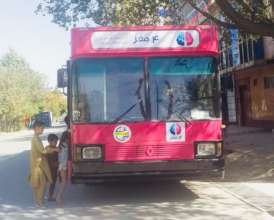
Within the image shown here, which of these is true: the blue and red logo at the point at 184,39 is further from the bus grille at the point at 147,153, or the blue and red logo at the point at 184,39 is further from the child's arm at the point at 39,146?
the child's arm at the point at 39,146

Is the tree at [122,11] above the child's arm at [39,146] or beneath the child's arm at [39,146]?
above

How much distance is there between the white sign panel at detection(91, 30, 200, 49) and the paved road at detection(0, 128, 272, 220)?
2.72m

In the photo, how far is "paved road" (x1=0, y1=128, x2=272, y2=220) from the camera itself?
344 inches

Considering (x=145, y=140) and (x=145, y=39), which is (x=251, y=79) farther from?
(x=145, y=140)

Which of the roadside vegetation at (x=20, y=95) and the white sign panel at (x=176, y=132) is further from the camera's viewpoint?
the roadside vegetation at (x=20, y=95)

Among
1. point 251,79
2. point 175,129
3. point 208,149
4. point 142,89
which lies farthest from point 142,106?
point 251,79

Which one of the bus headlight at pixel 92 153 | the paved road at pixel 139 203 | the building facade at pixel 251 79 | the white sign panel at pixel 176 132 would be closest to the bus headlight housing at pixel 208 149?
the white sign panel at pixel 176 132

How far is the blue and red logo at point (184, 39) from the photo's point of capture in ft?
32.2

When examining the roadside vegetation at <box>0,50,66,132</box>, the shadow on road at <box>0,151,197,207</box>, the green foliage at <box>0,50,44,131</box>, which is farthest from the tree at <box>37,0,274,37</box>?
the green foliage at <box>0,50,44,131</box>

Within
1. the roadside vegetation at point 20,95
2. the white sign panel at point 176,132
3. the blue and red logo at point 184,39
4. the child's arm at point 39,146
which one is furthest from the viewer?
the roadside vegetation at point 20,95

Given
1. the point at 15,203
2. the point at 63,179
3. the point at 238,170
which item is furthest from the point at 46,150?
the point at 238,170

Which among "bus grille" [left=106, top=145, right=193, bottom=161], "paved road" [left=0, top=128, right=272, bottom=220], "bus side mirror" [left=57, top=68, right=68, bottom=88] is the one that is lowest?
"paved road" [left=0, top=128, right=272, bottom=220]

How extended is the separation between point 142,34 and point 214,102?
5.60ft

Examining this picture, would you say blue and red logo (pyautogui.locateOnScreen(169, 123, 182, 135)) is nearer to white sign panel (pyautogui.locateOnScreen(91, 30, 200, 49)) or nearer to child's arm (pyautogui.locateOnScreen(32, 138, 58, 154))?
white sign panel (pyautogui.locateOnScreen(91, 30, 200, 49))
